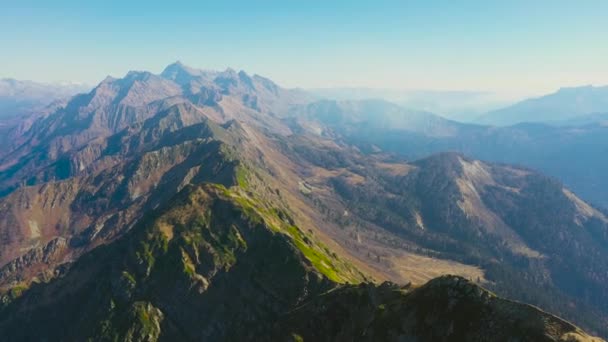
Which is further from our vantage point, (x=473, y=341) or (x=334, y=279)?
(x=334, y=279)

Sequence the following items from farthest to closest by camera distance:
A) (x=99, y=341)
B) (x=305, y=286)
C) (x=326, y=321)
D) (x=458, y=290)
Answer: (x=99, y=341), (x=305, y=286), (x=326, y=321), (x=458, y=290)

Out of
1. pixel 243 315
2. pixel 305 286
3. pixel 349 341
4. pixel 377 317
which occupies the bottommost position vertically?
pixel 243 315

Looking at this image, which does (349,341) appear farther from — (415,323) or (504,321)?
(504,321)

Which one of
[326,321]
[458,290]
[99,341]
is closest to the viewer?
[458,290]

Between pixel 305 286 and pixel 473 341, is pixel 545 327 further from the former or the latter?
pixel 305 286

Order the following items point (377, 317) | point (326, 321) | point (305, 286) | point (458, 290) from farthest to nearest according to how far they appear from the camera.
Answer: point (305, 286) < point (326, 321) < point (377, 317) < point (458, 290)

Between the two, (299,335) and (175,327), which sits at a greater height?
(299,335)

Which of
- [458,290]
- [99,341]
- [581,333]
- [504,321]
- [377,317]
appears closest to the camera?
[581,333]

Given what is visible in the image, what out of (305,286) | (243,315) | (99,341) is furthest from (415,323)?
(99,341)

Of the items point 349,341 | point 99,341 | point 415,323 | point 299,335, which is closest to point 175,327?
point 99,341
